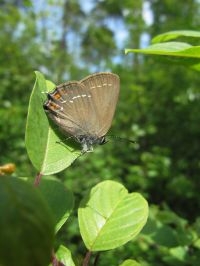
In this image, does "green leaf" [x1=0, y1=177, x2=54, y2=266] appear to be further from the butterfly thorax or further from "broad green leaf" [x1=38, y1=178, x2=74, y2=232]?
the butterfly thorax

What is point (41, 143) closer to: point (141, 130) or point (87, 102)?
point (87, 102)

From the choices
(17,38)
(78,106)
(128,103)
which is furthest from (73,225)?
(17,38)

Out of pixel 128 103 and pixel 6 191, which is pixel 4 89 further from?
pixel 6 191

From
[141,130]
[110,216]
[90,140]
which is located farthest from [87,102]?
[141,130]

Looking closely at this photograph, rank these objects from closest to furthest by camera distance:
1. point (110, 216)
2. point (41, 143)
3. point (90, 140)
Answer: point (41, 143) < point (110, 216) < point (90, 140)

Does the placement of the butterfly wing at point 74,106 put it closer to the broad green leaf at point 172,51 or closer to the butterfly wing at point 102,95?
the butterfly wing at point 102,95
